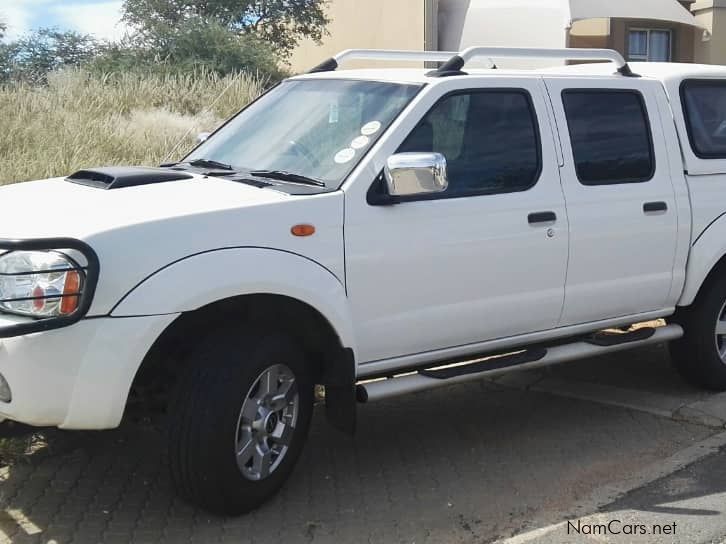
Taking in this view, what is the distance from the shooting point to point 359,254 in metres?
4.30

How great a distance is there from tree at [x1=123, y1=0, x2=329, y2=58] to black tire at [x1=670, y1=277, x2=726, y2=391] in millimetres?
16164

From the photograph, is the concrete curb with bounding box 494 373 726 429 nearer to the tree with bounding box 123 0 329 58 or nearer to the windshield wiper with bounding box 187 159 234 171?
the windshield wiper with bounding box 187 159 234 171

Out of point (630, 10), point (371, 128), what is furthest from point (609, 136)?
point (630, 10)

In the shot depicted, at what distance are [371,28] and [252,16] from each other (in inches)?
118

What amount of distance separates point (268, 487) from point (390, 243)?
1.22 meters

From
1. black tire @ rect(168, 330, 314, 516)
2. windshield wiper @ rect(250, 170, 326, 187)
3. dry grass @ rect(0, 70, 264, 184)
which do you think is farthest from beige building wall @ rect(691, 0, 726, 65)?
black tire @ rect(168, 330, 314, 516)

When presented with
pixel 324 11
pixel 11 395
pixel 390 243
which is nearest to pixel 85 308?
pixel 11 395

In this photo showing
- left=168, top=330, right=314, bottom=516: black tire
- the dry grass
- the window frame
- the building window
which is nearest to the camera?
left=168, top=330, right=314, bottom=516: black tire

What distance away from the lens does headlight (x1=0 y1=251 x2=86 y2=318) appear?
360 cm

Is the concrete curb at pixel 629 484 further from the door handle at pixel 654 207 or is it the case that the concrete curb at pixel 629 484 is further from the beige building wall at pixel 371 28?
the beige building wall at pixel 371 28

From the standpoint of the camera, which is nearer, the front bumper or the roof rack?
the front bumper

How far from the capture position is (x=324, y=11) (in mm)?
23734

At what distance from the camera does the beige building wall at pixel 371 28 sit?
21.0 m

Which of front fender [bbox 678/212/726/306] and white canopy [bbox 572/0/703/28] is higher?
white canopy [bbox 572/0/703/28]
